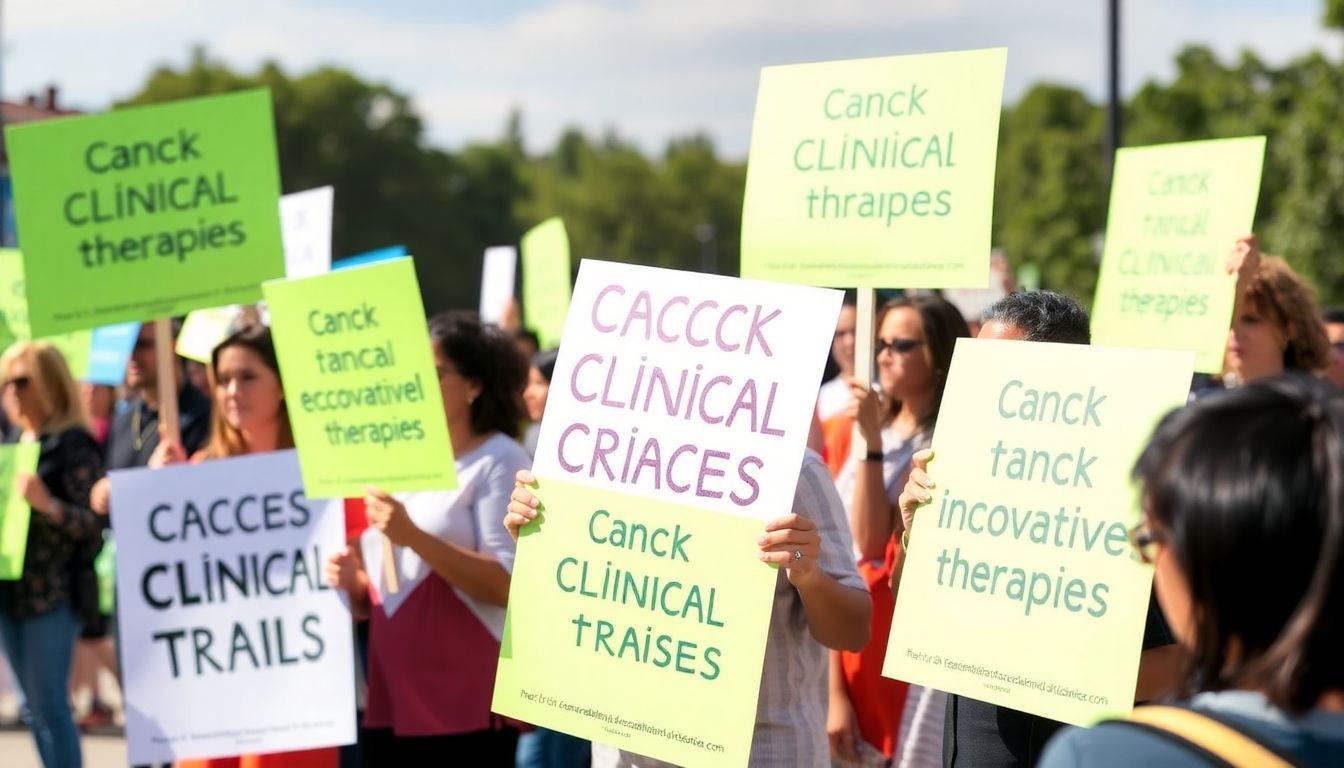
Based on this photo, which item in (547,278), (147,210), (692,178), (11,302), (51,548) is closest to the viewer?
(147,210)

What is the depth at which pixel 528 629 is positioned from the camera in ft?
10.3

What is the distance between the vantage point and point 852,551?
323 cm

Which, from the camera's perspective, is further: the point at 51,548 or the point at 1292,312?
the point at 51,548

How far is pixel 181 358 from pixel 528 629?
4892 millimetres

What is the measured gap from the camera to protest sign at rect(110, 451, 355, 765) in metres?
4.38

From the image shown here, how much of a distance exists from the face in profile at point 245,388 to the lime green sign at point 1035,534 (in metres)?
2.56

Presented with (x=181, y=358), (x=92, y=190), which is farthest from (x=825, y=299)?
(x=181, y=358)

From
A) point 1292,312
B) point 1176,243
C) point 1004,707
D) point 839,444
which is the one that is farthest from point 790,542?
point 1176,243

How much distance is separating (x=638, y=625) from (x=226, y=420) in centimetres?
235

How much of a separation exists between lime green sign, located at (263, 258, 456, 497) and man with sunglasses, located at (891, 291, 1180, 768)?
153 centimetres

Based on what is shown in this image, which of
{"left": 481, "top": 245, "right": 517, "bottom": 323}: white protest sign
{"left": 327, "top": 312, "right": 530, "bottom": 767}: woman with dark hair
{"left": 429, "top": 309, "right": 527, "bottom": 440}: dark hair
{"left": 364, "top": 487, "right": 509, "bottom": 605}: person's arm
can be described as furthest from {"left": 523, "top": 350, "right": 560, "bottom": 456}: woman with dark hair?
{"left": 481, "top": 245, "right": 517, "bottom": 323}: white protest sign

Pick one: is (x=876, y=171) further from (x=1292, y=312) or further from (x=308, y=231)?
(x=308, y=231)

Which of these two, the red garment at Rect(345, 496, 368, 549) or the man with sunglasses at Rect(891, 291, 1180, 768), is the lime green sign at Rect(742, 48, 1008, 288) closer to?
the man with sunglasses at Rect(891, 291, 1180, 768)

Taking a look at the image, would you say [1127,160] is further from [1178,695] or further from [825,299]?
[1178,695]
